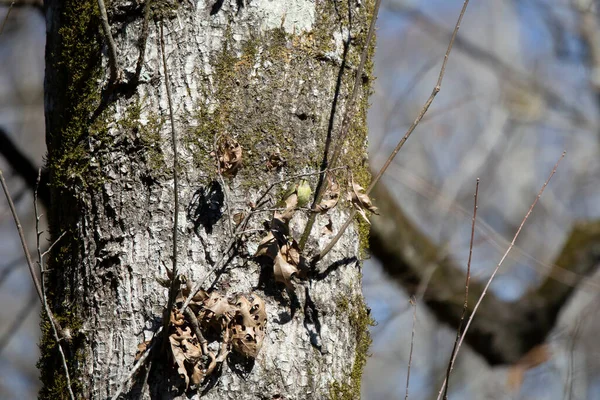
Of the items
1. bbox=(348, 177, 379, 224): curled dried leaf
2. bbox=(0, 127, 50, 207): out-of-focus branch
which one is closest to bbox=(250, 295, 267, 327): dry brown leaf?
bbox=(348, 177, 379, 224): curled dried leaf

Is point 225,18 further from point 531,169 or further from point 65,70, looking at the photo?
point 531,169

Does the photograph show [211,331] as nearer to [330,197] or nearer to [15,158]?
[330,197]

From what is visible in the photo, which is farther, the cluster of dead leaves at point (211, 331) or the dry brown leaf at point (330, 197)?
the dry brown leaf at point (330, 197)

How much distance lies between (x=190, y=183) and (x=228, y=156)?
10cm

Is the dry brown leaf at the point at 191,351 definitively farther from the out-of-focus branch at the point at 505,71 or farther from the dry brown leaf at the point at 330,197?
the out-of-focus branch at the point at 505,71

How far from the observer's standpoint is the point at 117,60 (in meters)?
1.43

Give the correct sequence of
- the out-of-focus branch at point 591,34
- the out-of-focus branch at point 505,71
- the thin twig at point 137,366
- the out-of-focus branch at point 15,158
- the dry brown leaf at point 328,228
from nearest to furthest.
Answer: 1. the thin twig at point 137,366
2. the dry brown leaf at point 328,228
3. the out-of-focus branch at point 15,158
4. the out-of-focus branch at point 591,34
5. the out-of-focus branch at point 505,71

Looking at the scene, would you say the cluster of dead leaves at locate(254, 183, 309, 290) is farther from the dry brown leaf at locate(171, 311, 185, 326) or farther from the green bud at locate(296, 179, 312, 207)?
the dry brown leaf at locate(171, 311, 185, 326)

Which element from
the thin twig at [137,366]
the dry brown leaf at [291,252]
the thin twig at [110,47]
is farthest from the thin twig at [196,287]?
the thin twig at [110,47]

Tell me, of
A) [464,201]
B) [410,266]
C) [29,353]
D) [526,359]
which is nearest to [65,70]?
[410,266]

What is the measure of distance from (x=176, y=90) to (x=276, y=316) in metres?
0.54

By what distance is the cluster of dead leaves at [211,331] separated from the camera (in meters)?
1.26

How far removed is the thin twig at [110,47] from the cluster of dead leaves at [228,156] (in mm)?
282

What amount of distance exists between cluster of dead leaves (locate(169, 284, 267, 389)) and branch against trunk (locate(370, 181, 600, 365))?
203cm
